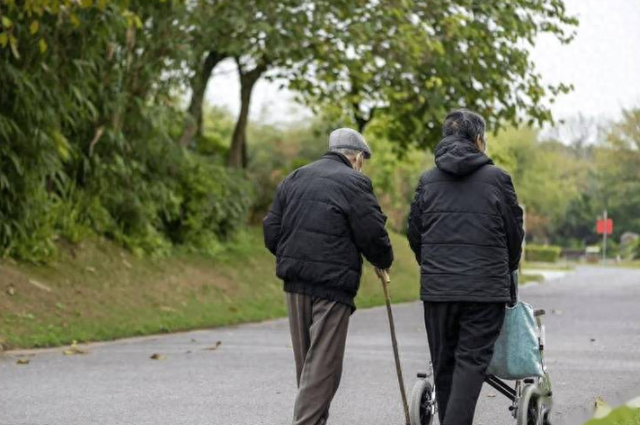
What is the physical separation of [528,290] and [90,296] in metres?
16.6

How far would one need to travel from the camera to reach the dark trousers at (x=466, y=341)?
6008 millimetres

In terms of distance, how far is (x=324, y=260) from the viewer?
20.5 feet

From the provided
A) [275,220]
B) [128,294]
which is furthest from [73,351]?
[275,220]

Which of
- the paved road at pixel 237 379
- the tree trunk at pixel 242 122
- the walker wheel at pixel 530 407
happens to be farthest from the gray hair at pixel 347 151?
the tree trunk at pixel 242 122

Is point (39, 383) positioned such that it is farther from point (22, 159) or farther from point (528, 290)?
point (528, 290)

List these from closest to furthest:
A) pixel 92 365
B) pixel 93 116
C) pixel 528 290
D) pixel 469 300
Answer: pixel 469 300 → pixel 92 365 → pixel 93 116 → pixel 528 290

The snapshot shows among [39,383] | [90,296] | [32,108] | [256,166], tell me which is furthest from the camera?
[256,166]

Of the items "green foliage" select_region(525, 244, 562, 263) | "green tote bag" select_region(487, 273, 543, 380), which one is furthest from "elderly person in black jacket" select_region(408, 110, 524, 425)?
"green foliage" select_region(525, 244, 562, 263)

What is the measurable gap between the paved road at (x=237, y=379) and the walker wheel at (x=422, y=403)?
0.96 metres

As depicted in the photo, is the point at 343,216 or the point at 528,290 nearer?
the point at 343,216

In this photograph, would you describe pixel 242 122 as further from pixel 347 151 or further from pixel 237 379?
pixel 347 151

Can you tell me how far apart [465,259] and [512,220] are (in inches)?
13.6

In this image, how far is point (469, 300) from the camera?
5.95 m

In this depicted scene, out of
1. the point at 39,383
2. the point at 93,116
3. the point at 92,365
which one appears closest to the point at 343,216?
the point at 39,383
